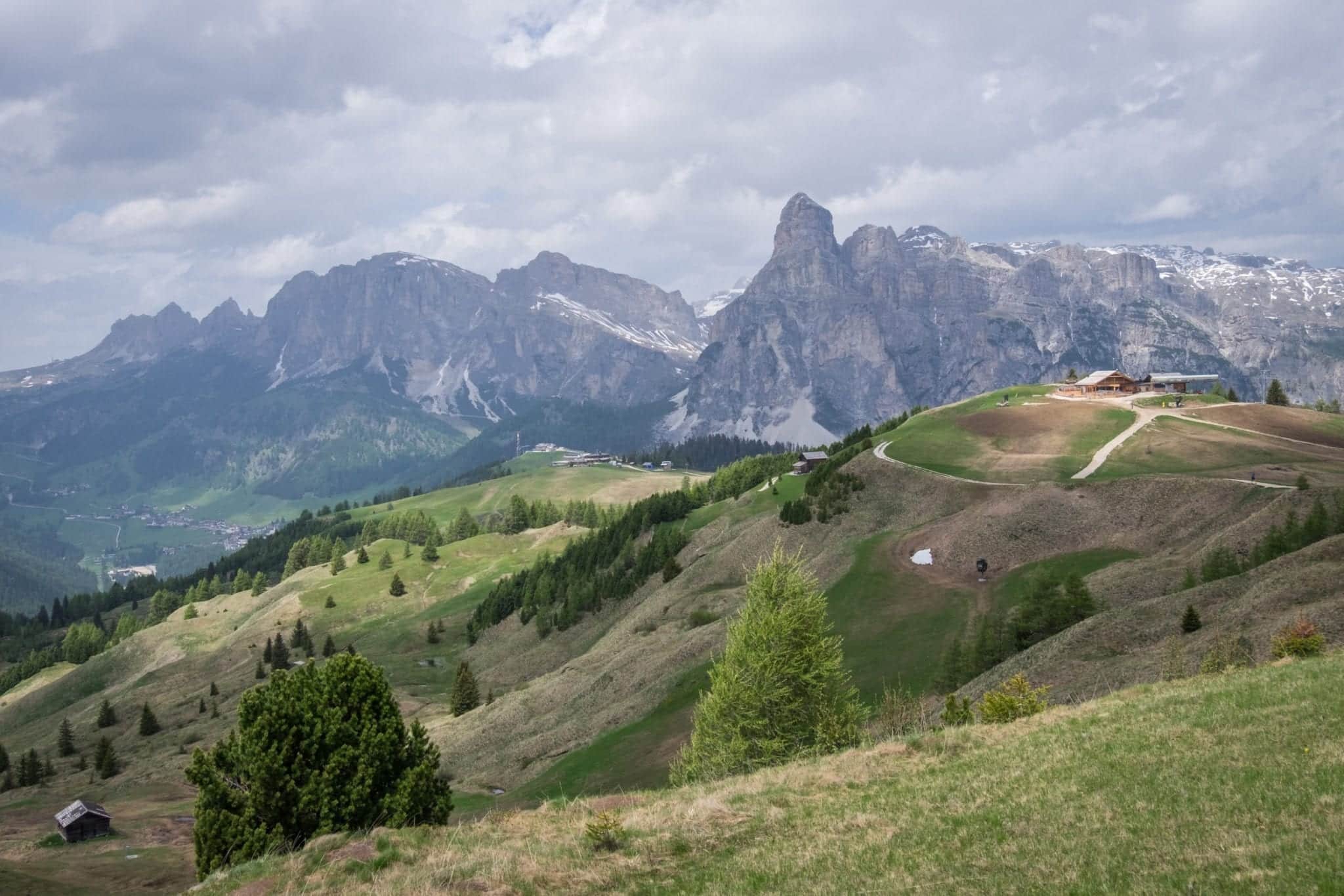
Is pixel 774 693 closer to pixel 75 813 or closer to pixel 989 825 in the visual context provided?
pixel 989 825

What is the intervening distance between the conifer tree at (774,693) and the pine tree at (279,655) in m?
128

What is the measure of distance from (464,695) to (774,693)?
7543 centimetres

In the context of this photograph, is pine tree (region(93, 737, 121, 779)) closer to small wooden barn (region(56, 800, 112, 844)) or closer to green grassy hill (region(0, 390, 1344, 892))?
green grassy hill (region(0, 390, 1344, 892))

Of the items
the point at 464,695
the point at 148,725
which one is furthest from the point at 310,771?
the point at 148,725

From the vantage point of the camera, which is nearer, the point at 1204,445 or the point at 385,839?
the point at 385,839

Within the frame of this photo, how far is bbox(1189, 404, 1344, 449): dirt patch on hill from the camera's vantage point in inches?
4606

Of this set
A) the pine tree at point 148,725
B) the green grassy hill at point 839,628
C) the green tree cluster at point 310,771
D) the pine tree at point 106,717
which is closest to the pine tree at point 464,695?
the green grassy hill at point 839,628

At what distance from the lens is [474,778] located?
7612cm

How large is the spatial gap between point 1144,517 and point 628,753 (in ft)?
180

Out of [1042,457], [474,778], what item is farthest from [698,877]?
[1042,457]

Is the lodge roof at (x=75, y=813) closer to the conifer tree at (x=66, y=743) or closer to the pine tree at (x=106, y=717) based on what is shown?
the conifer tree at (x=66, y=743)

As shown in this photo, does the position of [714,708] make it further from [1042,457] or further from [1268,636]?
[1042,457]

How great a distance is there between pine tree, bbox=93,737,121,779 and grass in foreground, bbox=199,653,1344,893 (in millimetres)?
110664

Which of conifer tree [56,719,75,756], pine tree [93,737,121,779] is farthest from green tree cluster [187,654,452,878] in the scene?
conifer tree [56,719,75,756]
